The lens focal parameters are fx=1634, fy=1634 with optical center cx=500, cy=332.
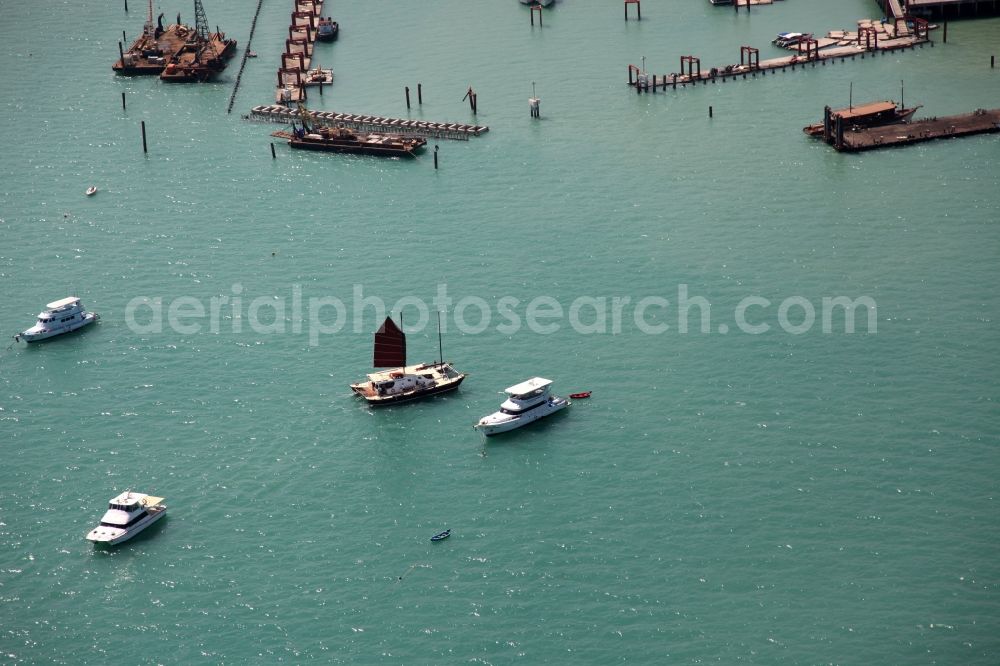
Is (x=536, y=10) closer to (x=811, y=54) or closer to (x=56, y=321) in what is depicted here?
(x=811, y=54)

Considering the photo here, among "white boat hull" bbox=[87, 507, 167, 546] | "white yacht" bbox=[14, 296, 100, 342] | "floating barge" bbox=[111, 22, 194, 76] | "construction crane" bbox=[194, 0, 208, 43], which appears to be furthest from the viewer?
"construction crane" bbox=[194, 0, 208, 43]

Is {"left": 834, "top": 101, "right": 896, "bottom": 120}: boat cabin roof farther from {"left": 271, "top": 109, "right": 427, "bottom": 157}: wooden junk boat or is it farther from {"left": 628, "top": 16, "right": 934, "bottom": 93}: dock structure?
{"left": 271, "top": 109, "right": 427, "bottom": 157}: wooden junk boat

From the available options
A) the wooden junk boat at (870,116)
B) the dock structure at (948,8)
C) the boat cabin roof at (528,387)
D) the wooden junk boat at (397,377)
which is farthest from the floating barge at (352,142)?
the dock structure at (948,8)

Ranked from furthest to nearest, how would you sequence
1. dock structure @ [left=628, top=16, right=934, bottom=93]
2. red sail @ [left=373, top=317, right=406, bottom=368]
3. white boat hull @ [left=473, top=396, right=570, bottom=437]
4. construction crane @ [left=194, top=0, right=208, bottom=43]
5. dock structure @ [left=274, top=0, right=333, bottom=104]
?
construction crane @ [left=194, top=0, right=208, bottom=43]
dock structure @ [left=274, top=0, right=333, bottom=104]
dock structure @ [left=628, top=16, right=934, bottom=93]
red sail @ [left=373, top=317, right=406, bottom=368]
white boat hull @ [left=473, top=396, right=570, bottom=437]

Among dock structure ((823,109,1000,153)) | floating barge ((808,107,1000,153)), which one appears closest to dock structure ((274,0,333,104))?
floating barge ((808,107,1000,153))

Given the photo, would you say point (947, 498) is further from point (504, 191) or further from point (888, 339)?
point (504, 191)

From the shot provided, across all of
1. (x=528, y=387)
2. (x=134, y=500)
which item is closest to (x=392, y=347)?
(x=528, y=387)

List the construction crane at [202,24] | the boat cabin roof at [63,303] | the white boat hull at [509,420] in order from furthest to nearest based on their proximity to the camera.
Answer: the construction crane at [202,24] → the boat cabin roof at [63,303] → the white boat hull at [509,420]

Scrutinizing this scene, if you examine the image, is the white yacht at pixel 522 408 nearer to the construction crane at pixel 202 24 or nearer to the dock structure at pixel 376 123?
the dock structure at pixel 376 123
